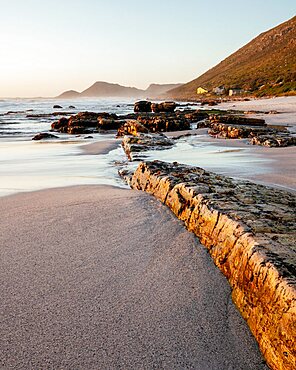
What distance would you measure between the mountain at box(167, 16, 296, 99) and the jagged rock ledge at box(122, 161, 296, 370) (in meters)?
68.4

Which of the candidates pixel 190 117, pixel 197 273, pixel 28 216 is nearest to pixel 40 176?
pixel 28 216

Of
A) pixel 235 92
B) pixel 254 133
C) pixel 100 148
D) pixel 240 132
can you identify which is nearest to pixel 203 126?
pixel 240 132

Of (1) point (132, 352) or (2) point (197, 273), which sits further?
(2) point (197, 273)

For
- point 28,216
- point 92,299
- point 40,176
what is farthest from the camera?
point 40,176

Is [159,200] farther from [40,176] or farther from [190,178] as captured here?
[40,176]

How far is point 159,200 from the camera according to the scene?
12.4ft

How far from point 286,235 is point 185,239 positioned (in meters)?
0.87

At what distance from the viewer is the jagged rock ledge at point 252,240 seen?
153cm

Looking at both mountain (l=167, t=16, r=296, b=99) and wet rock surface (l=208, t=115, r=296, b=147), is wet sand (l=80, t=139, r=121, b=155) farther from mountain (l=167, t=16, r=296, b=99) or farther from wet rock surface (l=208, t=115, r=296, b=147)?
mountain (l=167, t=16, r=296, b=99)

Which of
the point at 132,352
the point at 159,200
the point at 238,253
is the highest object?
the point at 238,253

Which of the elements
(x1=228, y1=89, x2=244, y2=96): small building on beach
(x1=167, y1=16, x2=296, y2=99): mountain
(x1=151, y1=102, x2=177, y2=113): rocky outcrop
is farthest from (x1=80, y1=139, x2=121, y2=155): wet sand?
(x1=228, y1=89, x2=244, y2=96): small building on beach

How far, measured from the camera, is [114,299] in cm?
199

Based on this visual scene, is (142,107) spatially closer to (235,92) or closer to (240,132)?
(240,132)

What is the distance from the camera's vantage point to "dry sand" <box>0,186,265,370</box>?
1.59 m
